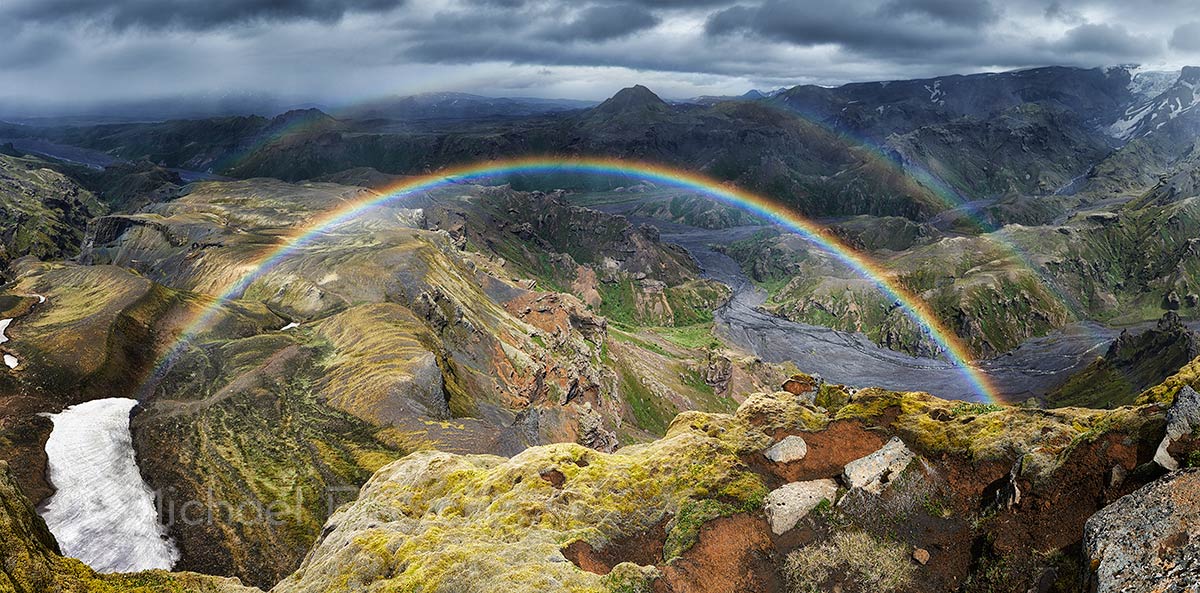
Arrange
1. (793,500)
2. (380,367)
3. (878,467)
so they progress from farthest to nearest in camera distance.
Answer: (380,367), (878,467), (793,500)

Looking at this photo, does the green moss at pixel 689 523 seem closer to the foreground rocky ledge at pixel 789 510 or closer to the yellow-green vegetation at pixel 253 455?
the foreground rocky ledge at pixel 789 510

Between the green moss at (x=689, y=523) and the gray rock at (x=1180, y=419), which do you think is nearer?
the gray rock at (x=1180, y=419)

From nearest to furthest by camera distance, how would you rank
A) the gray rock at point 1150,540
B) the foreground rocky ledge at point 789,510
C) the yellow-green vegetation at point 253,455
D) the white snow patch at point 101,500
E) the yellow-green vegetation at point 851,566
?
the gray rock at point 1150,540 < the foreground rocky ledge at point 789,510 < the yellow-green vegetation at point 851,566 < the white snow patch at point 101,500 < the yellow-green vegetation at point 253,455

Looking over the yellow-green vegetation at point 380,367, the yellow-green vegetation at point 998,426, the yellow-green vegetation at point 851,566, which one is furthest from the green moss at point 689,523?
the yellow-green vegetation at point 380,367

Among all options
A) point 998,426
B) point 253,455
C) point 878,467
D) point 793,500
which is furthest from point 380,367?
point 998,426

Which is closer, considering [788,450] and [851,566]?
[851,566]

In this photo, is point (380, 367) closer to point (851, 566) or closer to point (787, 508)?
point (787, 508)

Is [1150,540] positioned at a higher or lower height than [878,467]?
higher
